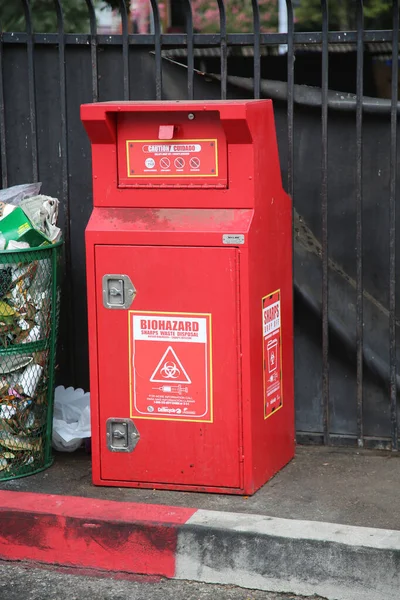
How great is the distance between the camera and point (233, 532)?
368cm

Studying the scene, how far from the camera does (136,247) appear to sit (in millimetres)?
4035

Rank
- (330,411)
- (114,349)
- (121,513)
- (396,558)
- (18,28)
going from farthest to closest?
(18,28) → (330,411) → (114,349) → (121,513) → (396,558)

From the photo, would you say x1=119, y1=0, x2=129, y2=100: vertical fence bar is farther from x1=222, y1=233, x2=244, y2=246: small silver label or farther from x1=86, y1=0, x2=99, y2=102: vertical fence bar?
x1=222, y1=233, x2=244, y2=246: small silver label

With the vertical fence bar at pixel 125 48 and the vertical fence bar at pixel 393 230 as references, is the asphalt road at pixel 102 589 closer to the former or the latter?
the vertical fence bar at pixel 393 230

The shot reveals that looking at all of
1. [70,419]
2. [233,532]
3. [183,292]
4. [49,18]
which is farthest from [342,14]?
[233,532]

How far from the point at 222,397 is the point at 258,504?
1.49ft

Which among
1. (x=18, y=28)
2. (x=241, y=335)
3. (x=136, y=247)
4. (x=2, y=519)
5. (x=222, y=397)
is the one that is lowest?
(x=2, y=519)

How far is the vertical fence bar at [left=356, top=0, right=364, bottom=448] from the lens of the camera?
4.38 meters

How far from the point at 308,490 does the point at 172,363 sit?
2.62 feet

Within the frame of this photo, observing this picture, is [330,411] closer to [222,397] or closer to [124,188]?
[222,397]

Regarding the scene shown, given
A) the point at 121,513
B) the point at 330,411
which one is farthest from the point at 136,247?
the point at 330,411

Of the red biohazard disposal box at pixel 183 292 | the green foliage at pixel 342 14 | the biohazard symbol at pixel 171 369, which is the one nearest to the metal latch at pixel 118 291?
the red biohazard disposal box at pixel 183 292

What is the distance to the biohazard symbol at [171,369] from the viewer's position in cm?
405

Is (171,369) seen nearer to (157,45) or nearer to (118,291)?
(118,291)
